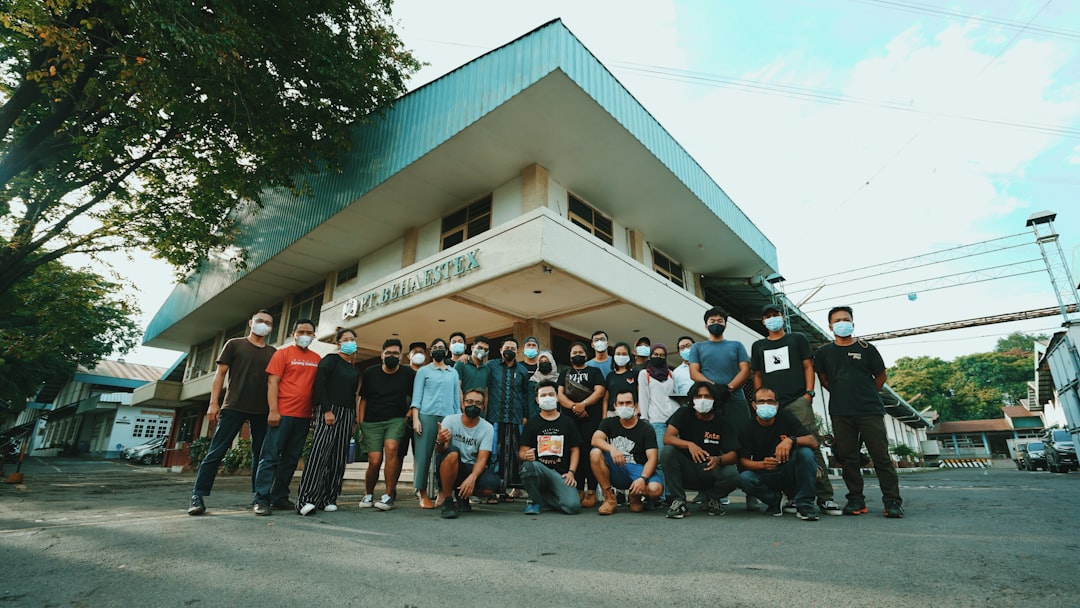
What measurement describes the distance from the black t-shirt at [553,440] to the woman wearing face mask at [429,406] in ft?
3.33

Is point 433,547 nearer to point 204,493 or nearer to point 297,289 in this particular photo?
point 204,493

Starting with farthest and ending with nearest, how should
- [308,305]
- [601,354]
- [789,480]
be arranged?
1. [308,305]
2. [601,354]
3. [789,480]

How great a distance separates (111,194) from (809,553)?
15.2 meters

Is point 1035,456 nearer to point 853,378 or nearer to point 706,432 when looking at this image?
point 853,378

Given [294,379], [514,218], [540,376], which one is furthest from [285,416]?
[514,218]

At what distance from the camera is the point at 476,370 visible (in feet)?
20.3

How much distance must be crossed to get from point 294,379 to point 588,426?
315cm

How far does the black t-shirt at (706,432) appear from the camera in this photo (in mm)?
4711

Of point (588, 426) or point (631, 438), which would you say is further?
point (588, 426)

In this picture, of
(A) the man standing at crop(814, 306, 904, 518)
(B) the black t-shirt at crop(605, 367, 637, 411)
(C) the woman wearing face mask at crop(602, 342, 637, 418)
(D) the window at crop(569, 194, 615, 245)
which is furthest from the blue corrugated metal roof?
(A) the man standing at crop(814, 306, 904, 518)

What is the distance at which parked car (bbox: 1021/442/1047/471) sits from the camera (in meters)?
19.1

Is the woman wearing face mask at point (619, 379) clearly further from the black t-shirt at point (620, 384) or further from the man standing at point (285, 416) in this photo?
the man standing at point (285, 416)

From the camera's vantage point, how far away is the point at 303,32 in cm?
895

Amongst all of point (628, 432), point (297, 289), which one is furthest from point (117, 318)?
point (628, 432)
